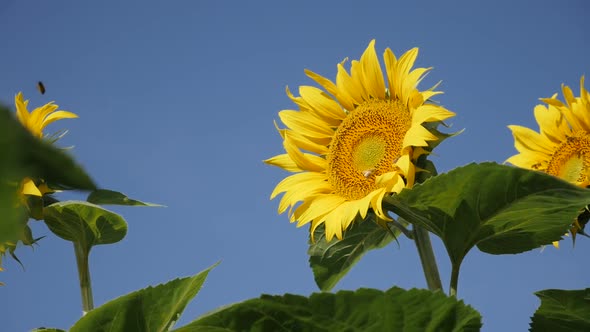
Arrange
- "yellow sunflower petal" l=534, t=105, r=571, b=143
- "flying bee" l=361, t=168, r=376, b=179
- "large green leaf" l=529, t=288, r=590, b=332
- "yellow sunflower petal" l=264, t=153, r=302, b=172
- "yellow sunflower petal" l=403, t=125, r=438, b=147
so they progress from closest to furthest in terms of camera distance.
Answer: "large green leaf" l=529, t=288, r=590, b=332
"yellow sunflower petal" l=403, t=125, r=438, b=147
"flying bee" l=361, t=168, r=376, b=179
"yellow sunflower petal" l=264, t=153, r=302, b=172
"yellow sunflower petal" l=534, t=105, r=571, b=143

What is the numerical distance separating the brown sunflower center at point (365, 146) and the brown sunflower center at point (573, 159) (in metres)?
0.98

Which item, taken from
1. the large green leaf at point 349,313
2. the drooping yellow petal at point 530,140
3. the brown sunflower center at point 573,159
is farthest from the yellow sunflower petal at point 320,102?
the large green leaf at point 349,313

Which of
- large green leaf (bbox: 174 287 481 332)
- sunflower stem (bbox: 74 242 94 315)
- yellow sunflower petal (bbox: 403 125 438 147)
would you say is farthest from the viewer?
sunflower stem (bbox: 74 242 94 315)

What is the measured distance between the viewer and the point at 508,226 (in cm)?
206

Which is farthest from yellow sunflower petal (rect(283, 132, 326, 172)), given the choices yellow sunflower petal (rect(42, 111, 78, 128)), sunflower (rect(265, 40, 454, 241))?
yellow sunflower petal (rect(42, 111, 78, 128))

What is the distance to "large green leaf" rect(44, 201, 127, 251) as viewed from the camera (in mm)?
3275

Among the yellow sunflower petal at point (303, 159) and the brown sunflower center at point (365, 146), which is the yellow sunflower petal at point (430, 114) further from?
the yellow sunflower petal at point (303, 159)

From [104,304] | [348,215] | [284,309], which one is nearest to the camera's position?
[284,309]

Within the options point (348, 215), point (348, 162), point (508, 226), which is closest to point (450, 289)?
point (508, 226)

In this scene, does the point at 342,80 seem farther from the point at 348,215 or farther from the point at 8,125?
the point at 8,125

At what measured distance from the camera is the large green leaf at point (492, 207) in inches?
68.0

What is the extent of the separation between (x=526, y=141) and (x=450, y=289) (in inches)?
56.4

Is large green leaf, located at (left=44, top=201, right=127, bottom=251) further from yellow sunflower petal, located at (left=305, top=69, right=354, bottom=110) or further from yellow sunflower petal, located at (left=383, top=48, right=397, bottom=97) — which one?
yellow sunflower petal, located at (left=383, top=48, right=397, bottom=97)

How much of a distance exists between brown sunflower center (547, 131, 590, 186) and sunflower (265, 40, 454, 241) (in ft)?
3.23
